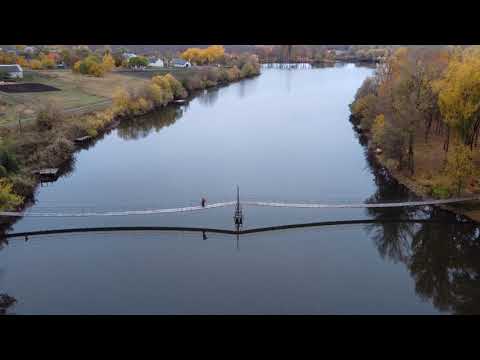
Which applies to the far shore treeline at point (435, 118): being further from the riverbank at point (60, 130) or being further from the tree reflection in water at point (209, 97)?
the tree reflection in water at point (209, 97)

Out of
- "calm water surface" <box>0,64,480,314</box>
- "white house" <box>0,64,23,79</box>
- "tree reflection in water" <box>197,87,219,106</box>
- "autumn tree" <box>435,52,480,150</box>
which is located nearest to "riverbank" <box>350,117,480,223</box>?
"calm water surface" <box>0,64,480,314</box>

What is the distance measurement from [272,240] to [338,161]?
508 inches

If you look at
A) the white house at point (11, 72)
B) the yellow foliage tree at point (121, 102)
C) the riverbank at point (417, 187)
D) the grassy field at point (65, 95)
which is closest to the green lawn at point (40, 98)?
the grassy field at point (65, 95)

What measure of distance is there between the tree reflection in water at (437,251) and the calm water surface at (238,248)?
0.23 ft

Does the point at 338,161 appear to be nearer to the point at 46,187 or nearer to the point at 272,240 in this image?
the point at 272,240

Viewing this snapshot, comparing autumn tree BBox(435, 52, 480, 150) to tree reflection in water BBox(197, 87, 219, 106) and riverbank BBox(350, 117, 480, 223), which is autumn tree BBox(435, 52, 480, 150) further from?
tree reflection in water BBox(197, 87, 219, 106)

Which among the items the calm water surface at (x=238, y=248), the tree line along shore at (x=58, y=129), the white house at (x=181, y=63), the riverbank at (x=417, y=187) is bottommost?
the calm water surface at (x=238, y=248)

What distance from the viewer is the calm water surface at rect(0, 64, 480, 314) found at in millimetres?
15350

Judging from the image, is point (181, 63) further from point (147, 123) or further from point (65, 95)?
point (147, 123)

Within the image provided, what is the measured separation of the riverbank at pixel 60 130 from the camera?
2438 cm

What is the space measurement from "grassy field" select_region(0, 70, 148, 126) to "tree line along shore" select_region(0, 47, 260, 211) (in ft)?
1.45

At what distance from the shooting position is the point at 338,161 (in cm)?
3030

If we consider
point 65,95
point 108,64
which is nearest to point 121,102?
point 65,95

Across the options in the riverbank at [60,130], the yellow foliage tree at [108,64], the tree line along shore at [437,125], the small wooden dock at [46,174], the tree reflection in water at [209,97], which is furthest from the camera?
the yellow foliage tree at [108,64]
